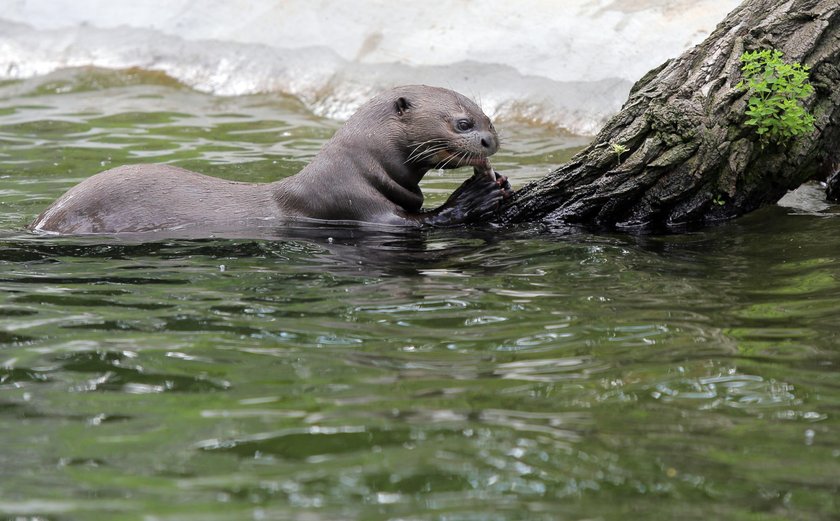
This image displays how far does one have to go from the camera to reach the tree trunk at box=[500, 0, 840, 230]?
6172 mm

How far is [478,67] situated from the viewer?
1130cm

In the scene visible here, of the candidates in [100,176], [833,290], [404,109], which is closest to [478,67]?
[404,109]

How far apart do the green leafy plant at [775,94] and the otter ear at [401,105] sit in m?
2.09

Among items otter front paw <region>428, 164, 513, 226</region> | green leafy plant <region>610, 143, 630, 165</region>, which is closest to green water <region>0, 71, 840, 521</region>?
otter front paw <region>428, 164, 513, 226</region>

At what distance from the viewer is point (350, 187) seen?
6.90 metres

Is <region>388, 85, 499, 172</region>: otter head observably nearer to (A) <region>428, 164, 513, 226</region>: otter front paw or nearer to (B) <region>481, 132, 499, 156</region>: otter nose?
(B) <region>481, 132, 499, 156</region>: otter nose

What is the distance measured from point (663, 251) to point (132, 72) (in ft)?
29.5

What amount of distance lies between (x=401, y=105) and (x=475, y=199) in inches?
34.9

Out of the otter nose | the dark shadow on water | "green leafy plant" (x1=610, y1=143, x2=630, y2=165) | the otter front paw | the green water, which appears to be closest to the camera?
the green water

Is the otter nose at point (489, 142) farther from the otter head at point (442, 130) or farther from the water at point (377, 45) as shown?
the water at point (377, 45)

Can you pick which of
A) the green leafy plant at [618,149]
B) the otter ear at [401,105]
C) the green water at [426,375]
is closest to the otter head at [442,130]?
the otter ear at [401,105]

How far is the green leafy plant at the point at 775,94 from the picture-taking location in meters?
6.10

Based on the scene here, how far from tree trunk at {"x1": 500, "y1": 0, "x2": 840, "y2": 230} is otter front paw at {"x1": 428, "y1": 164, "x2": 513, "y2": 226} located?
208mm

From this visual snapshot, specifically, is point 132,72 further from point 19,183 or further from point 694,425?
point 694,425
